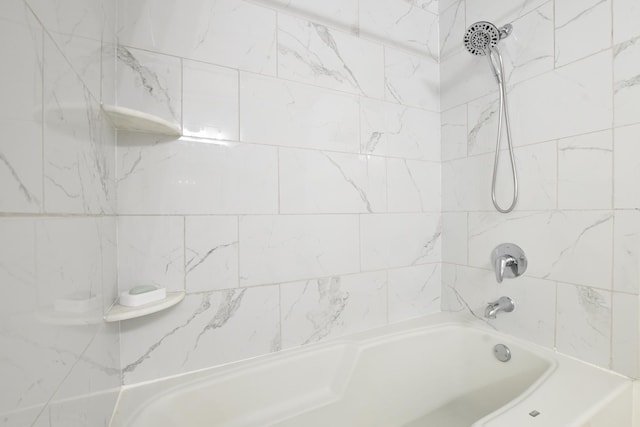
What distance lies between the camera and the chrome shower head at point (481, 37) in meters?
0.98

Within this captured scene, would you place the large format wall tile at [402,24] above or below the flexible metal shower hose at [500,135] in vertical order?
above

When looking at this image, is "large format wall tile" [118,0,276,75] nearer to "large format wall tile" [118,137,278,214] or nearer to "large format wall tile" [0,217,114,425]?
"large format wall tile" [118,137,278,214]

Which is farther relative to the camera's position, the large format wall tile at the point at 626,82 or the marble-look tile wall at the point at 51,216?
the large format wall tile at the point at 626,82

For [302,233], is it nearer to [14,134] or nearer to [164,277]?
[164,277]

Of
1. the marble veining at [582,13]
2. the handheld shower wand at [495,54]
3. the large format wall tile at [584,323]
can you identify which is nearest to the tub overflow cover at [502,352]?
the large format wall tile at [584,323]

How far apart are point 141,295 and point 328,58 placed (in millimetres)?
1134

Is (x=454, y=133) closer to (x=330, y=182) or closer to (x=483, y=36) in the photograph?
(x=483, y=36)

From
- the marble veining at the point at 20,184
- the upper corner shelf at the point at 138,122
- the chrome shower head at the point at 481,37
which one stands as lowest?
the marble veining at the point at 20,184

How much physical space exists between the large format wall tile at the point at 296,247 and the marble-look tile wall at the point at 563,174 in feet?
2.08

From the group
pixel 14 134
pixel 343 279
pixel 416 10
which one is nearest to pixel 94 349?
pixel 14 134

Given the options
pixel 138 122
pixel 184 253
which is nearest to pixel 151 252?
pixel 184 253

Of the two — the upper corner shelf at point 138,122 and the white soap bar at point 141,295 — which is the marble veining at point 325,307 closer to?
the white soap bar at point 141,295

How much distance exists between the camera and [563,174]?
3.19ft

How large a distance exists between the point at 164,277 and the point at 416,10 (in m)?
1.70
